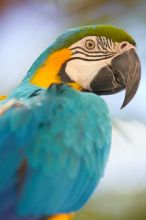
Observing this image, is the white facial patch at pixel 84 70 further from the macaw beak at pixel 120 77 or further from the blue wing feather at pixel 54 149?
the blue wing feather at pixel 54 149

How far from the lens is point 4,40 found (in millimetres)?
2490

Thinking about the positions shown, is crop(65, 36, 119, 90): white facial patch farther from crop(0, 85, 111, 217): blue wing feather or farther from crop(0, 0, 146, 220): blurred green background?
crop(0, 0, 146, 220): blurred green background

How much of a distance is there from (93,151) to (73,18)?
3.47ft

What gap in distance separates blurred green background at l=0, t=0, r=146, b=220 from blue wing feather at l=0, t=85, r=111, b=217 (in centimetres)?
78

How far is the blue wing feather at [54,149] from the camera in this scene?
127cm

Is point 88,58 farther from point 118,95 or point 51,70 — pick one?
point 118,95

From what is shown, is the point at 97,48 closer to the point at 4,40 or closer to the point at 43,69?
the point at 43,69

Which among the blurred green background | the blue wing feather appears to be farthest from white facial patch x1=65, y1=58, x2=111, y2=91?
the blurred green background

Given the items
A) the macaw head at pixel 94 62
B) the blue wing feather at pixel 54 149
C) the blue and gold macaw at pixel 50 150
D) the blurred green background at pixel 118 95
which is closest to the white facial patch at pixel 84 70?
the macaw head at pixel 94 62

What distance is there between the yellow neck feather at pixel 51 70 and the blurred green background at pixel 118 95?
1.33ft

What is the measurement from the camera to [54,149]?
1.33 metres

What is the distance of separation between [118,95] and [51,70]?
2.03ft

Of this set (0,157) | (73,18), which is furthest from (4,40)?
(0,157)

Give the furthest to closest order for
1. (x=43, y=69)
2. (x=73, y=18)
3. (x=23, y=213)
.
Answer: (x=73, y=18) → (x=43, y=69) → (x=23, y=213)
